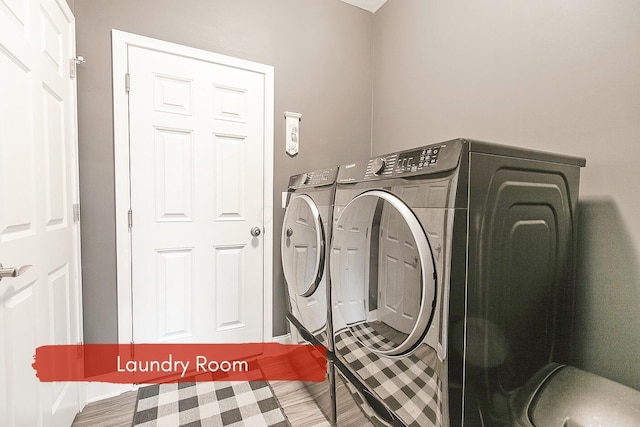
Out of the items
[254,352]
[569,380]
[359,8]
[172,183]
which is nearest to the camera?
[569,380]

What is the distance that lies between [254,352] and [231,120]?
1631 mm

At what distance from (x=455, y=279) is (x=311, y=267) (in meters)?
0.86

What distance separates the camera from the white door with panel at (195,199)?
177 centimetres

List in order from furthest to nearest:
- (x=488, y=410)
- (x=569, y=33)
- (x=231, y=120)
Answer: (x=231, y=120) < (x=569, y=33) < (x=488, y=410)

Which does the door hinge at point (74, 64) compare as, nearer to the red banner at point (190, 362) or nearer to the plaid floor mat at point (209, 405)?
the red banner at point (190, 362)

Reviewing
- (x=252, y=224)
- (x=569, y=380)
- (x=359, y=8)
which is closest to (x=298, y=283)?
(x=252, y=224)

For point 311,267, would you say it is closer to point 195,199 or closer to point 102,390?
point 195,199

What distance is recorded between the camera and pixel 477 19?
167cm

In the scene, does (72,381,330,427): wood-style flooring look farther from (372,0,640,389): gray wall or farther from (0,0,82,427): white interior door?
(372,0,640,389): gray wall

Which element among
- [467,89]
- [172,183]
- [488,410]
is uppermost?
[467,89]

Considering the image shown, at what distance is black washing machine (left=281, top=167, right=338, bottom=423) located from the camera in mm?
1479

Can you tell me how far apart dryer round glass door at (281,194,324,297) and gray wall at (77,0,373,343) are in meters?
0.32

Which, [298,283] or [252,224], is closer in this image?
[298,283]

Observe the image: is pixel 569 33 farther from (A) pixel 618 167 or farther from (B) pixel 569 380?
(B) pixel 569 380
